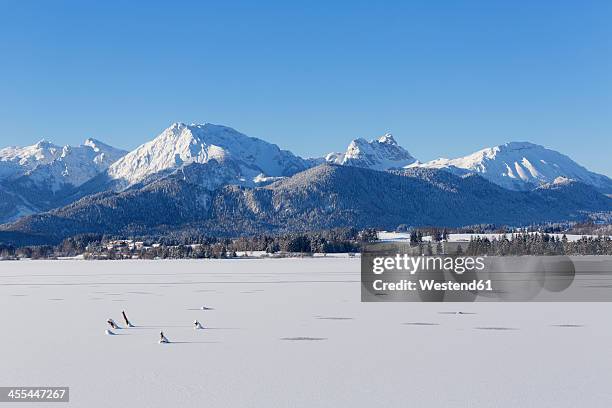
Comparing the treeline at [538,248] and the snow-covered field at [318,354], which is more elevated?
the treeline at [538,248]

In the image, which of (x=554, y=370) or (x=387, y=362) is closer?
(x=554, y=370)

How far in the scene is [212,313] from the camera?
3669cm

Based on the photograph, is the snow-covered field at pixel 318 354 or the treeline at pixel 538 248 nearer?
the snow-covered field at pixel 318 354

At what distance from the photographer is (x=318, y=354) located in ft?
78.3

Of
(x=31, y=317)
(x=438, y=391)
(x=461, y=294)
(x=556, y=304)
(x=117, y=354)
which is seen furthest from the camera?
(x=461, y=294)

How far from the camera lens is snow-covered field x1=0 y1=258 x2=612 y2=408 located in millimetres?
18125

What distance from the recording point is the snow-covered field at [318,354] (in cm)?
1812

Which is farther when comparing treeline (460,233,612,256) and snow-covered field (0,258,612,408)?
treeline (460,233,612,256)

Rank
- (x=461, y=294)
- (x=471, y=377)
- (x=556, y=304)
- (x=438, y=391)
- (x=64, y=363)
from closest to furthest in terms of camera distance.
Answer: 1. (x=438, y=391)
2. (x=471, y=377)
3. (x=64, y=363)
4. (x=556, y=304)
5. (x=461, y=294)

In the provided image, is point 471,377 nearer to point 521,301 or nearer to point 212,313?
point 212,313

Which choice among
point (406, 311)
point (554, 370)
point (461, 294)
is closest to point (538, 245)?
point (461, 294)

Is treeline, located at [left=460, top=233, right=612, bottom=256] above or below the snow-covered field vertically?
above

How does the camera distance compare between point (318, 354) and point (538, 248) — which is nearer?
point (318, 354)

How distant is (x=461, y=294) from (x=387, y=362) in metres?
26.3
